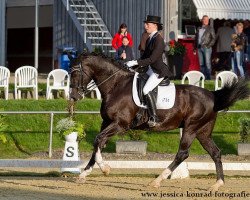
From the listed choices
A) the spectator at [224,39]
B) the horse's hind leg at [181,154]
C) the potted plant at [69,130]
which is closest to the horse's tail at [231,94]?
the horse's hind leg at [181,154]

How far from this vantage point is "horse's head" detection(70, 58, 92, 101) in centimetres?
1867

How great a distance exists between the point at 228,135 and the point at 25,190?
9.30 meters

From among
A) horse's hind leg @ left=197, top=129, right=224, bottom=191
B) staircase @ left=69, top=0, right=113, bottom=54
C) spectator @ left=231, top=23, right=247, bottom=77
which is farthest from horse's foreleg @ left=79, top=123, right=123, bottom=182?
staircase @ left=69, top=0, right=113, bottom=54

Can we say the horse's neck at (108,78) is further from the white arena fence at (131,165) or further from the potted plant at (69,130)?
the white arena fence at (131,165)

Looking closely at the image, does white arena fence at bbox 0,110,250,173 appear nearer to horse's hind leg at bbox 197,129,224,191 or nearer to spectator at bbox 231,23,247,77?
horse's hind leg at bbox 197,129,224,191

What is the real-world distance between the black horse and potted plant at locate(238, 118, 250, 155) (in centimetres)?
554

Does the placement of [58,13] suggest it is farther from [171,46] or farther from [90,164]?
[90,164]

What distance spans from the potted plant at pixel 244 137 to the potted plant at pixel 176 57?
Result: 7526 millimetres

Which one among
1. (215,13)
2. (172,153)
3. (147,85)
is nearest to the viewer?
(147,85)

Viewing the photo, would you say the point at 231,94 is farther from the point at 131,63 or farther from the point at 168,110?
the point at 131,63

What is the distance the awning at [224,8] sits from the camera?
1347 inches

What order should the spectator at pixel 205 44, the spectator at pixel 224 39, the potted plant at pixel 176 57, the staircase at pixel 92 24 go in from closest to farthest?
1. the spectator at pixel 205 44
2. the potted plant at pixel 176 57
3. the spectator at pixel 224 39
4. the staircase at pixel 92 24

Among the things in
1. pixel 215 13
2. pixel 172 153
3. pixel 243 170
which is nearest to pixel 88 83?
pixel 243 170

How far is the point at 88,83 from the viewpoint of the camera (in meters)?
18.8
